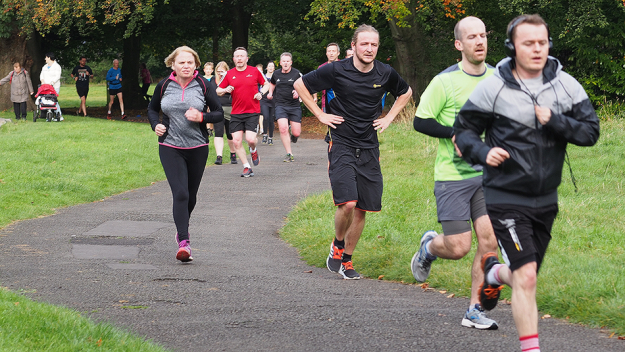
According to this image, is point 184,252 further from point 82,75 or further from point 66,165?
point 82,75

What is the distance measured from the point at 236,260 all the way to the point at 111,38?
32708 millimetres

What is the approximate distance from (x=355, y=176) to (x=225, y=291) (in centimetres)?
152

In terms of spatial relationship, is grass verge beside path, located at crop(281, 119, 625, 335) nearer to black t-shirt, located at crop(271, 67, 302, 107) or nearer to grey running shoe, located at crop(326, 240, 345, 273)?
grey running shoe, located at crop(326, 240, 345, 273)

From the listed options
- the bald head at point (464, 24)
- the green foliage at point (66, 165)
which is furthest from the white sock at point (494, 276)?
the green foliage at point (66, 165)

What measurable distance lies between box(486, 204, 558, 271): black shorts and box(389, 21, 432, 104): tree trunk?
23.7 m

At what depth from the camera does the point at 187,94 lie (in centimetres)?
808

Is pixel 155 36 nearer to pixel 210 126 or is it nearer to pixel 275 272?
pixel 210 126

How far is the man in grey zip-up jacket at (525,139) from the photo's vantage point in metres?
4.12

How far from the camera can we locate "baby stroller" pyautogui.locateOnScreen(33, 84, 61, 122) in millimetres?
24062

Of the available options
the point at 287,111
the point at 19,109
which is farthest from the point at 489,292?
the point at 19,109

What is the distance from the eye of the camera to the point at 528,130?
414 centimetres

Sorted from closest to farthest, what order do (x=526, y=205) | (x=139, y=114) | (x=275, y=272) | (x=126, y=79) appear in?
1. (x=526, y=205)
2. (x=275, y=272)
3. (x=139, y=114)
4. (x=126, y=79)

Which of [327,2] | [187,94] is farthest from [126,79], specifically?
[187,94]

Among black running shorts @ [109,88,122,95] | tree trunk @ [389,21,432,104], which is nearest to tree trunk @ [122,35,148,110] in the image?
black running shorts @ [109,88,122,95]
